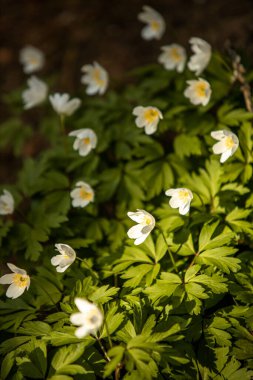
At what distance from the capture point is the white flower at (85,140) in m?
3.23

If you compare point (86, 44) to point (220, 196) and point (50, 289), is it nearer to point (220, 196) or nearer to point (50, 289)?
point (220, 196)

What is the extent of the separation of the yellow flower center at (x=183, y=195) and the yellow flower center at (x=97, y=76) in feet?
5.71

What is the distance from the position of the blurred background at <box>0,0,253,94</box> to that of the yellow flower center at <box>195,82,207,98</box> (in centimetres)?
135

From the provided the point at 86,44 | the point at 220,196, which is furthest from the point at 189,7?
the point at 220,196

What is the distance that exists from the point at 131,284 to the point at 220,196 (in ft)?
3.38

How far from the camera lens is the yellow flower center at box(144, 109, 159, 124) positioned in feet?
10.8

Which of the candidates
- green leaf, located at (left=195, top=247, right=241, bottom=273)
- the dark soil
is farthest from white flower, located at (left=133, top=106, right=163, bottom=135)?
the dark soil

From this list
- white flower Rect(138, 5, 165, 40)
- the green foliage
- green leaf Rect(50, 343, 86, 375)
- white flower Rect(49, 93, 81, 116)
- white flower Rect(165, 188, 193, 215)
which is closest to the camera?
green leaf Rect(50, 343, 86, 375)

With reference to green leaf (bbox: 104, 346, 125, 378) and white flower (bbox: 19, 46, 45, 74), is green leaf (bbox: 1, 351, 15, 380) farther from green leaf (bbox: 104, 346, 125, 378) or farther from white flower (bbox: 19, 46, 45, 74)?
white flower (bbox: 19, 46, 45, 74)

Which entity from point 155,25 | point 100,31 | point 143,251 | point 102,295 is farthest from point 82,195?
point 100,31

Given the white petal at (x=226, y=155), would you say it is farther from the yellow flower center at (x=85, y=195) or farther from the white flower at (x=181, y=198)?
the yellow flower center at (x=85, y=195)

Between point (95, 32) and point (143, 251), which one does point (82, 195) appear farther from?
point (95, 32)

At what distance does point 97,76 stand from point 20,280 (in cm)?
224

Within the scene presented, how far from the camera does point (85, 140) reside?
3.41 meters
